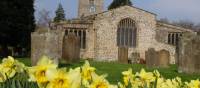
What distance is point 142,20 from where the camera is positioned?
178ft

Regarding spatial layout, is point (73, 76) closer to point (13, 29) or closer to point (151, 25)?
point (13, 29)

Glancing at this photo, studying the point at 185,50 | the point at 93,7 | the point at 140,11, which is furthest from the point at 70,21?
the point at 93,7

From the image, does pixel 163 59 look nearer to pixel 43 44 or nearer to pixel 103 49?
pixel 43 44

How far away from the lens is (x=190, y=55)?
74.9ft

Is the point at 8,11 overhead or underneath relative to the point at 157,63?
overhead

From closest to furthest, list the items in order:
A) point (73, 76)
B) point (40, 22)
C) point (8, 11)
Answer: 1. point (73, 76)
2. point (8, 11)
3. point (40, 22)

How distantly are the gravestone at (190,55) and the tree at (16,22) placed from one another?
18.8 metres

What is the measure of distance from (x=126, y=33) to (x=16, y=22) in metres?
15.1

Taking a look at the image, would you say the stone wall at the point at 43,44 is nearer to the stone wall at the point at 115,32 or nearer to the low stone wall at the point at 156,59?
the low stone wall at the point at 156,59

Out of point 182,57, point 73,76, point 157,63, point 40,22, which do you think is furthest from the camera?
point 40,22

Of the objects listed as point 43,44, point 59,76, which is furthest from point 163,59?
point 59,76

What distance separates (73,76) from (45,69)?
10.4 inches

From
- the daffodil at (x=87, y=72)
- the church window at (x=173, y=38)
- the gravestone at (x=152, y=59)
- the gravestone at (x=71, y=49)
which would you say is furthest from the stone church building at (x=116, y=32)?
the daffodil at (x=87, y=72)

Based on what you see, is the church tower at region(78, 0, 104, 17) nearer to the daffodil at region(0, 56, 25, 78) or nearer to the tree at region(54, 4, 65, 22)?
the tree at region(54, 4, 65, 22)
